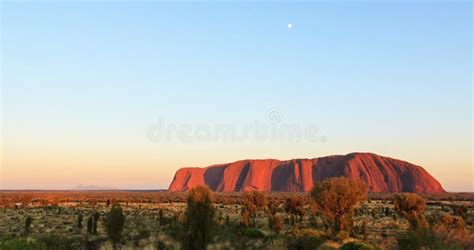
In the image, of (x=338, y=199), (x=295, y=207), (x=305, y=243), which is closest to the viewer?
(x=305, y=243)

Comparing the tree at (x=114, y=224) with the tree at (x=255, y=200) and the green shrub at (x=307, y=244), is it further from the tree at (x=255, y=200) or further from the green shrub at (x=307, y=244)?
the tree at (x=255, y=200)

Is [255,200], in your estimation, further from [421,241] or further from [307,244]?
[421,241]

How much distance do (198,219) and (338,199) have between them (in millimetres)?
15136

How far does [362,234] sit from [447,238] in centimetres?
1191

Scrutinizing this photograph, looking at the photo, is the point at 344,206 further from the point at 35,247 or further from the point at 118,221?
the point at 35,247

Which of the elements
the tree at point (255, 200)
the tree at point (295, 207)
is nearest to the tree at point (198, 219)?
the tree at point (255, 200)

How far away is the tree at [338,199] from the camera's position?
1150 inches

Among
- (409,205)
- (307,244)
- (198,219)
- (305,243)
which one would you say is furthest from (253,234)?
(409,205)

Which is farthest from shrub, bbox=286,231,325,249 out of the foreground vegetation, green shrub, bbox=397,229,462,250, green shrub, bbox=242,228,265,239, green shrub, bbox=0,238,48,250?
green shrub, bbox=0,238,48,250

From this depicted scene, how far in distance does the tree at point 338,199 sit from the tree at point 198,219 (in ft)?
46.9

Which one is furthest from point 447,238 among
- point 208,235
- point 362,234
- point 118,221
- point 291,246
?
point 118,221

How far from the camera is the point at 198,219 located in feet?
53.7

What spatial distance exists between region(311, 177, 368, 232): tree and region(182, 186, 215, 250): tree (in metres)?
14.3

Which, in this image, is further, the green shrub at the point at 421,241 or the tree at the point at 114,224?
the tree at the point at 114,224
